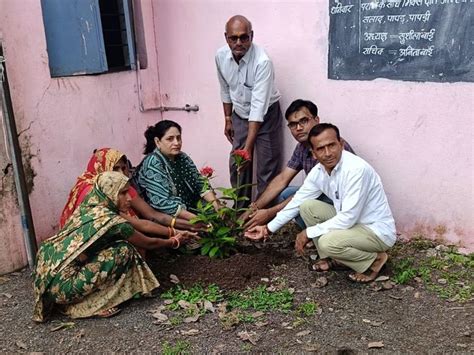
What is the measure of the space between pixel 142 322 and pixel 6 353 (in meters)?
0.88

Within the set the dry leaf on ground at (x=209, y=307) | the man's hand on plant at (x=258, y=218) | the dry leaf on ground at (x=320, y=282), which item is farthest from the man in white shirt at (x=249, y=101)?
the dry leaf on ground at (x=209, y=307)

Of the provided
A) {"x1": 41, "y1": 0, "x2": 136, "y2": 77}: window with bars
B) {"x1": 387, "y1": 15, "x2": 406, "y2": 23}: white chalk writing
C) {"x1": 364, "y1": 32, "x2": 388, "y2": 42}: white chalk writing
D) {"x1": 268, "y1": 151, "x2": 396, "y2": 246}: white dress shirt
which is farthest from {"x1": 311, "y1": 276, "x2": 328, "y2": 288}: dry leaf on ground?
{"x1": 41, "y1": 0, "x2": 136, "y2": 77}: window with bars

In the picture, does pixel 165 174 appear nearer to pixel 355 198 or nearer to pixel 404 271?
pixel 355 198

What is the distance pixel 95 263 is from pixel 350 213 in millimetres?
1813

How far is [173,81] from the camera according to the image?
602 cm

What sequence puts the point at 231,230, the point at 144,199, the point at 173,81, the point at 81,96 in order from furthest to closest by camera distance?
the point at 173,81
the point at 81,96
the point at 144,199
the point at 231,230

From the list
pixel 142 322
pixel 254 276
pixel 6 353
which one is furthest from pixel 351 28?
pixel 6 353

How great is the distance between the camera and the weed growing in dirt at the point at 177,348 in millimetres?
3240

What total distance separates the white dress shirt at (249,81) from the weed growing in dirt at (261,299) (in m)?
1.67

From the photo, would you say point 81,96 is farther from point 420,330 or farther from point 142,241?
point 420,330

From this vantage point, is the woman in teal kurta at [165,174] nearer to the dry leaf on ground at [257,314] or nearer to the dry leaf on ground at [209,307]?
the dry leaf on ground at [209,307]

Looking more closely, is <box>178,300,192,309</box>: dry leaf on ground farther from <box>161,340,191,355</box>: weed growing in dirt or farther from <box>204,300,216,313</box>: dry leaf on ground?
<box>161,340,191,355</box>: weed growing in dirt

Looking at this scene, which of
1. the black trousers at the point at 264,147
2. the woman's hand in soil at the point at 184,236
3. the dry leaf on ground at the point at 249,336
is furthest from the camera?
the black trousers at the point at 264,147

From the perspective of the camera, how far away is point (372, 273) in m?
3.97
